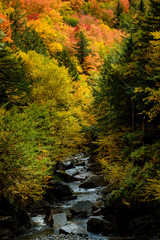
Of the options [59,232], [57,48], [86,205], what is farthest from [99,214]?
[57,48]

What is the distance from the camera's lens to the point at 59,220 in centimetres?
1402

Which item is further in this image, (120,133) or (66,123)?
(66,123)

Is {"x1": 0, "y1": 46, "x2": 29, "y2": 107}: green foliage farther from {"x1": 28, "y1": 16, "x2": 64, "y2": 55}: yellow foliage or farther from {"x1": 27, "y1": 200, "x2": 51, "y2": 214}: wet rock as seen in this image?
{"x1": 28, "y1": 16, "x2": 64, "y2": 55}: yellow foliage

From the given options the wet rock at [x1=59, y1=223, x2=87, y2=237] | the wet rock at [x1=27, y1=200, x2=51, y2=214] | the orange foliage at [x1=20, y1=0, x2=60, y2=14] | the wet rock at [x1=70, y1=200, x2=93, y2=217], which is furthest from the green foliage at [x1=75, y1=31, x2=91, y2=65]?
the wet rock at [x1=59, y1=223, x2=87, y2=237]

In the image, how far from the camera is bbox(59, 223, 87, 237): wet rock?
12.5 metres

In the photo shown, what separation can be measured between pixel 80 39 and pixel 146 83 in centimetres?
4114

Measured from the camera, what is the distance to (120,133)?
57.8 ft

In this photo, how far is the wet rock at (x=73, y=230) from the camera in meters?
12.5

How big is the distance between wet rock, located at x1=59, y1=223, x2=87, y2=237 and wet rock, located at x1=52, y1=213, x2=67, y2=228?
0.61m

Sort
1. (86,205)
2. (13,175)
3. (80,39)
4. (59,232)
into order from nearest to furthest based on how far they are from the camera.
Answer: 1. (13,175)
2. (59,232)
3. (86,205)
4. (80,39)

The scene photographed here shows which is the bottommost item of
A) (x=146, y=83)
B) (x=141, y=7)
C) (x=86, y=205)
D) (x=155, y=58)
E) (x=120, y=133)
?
(x=86, y=205)

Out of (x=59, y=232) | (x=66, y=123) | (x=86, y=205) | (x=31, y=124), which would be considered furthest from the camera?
(x=66, y=123)

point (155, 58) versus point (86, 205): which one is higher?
point (155, 58)

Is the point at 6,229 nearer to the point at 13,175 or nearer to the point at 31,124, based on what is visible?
the point at 13,175
